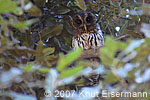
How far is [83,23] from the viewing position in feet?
9.86

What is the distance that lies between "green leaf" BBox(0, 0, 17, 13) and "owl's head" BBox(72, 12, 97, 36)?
5.12 feet

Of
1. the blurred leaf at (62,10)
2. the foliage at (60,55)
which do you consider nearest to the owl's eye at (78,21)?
the foliage at (60,55)

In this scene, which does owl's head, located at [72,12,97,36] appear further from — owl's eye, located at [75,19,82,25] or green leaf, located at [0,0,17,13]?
green leaf, located at [0,0,17,13]

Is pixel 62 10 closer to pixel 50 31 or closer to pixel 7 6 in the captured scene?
pixel 50 31

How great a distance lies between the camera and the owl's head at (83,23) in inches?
107

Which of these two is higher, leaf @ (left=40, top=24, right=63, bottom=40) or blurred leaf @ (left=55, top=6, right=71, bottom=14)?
blurred leaf @ (left=55, top=6, right=71, bottom=14)

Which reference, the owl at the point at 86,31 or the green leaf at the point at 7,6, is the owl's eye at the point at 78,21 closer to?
the owl at the point at 86,31

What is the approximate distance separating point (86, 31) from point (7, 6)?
1978mm

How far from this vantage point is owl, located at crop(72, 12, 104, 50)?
8.97 ft

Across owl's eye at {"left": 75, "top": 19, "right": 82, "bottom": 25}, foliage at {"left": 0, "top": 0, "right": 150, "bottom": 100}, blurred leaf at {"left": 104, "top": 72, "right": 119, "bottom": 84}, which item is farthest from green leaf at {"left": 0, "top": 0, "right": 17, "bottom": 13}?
owl's eye at {"left": 75, "top": 19, "right": 82, "bottom": 25}

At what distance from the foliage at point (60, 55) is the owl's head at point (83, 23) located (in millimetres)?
75

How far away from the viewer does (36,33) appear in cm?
209

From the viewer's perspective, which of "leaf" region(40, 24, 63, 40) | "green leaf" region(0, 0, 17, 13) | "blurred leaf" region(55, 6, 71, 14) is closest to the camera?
"green leaf" region(0, 0, 17, 13)

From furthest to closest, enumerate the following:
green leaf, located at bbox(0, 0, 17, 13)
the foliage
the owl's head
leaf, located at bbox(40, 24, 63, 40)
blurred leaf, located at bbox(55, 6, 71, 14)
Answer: the owl's head, blurred leaf, located at bbox(55, 6, 71, 14), leaf, located at bbox(40, 24, 63, 40), green leaf, located at bbox(0, 0, 17, 13), the foliage
